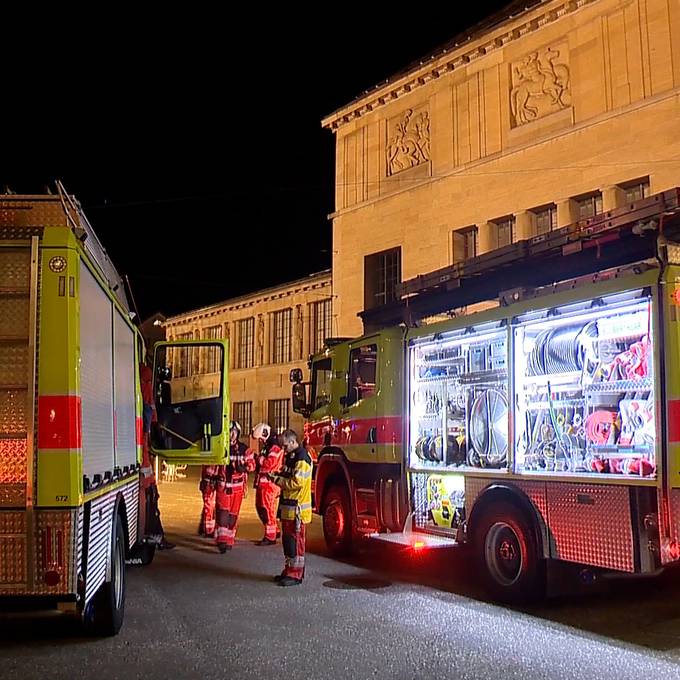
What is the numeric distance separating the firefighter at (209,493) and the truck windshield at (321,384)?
68.5 inches

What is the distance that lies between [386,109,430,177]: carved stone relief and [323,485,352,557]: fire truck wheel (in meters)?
16.6

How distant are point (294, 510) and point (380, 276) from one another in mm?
19238

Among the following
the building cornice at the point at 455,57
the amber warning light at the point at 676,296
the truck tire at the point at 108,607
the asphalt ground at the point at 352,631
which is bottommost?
the asphalt ground at the point at 352,631

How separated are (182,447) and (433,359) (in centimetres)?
369

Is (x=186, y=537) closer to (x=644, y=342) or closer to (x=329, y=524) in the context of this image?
(x=329, y=524)

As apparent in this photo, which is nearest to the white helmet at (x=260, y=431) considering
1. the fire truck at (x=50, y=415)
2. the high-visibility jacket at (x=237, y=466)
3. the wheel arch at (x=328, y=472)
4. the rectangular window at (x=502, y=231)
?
the high-visibility jacket at (x=237, y=466)

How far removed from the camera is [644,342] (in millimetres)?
7227

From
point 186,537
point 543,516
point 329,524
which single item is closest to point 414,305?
point 329,524

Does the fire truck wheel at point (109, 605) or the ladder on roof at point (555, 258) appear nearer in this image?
the fire truck wheel at point (109, 605)

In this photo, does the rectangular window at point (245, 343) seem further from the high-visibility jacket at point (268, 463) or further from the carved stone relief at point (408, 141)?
the high-visibility jacket at point (268, 463)

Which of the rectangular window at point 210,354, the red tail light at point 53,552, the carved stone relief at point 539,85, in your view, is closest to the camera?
the red tail light at point 53,552

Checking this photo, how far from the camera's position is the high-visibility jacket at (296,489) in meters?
9.23

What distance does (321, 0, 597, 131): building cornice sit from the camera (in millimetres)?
22281

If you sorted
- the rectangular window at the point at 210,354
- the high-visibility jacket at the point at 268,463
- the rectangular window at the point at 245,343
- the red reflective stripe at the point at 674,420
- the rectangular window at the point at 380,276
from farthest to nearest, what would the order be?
the rectangular window at the point at 210,354 < the rectangular window at the point at 245,343 < the rectangular window at the point at 380,276 < the high-visibility jacket at the point at 268,463 < the red reflective stripe at the point at 674,420
